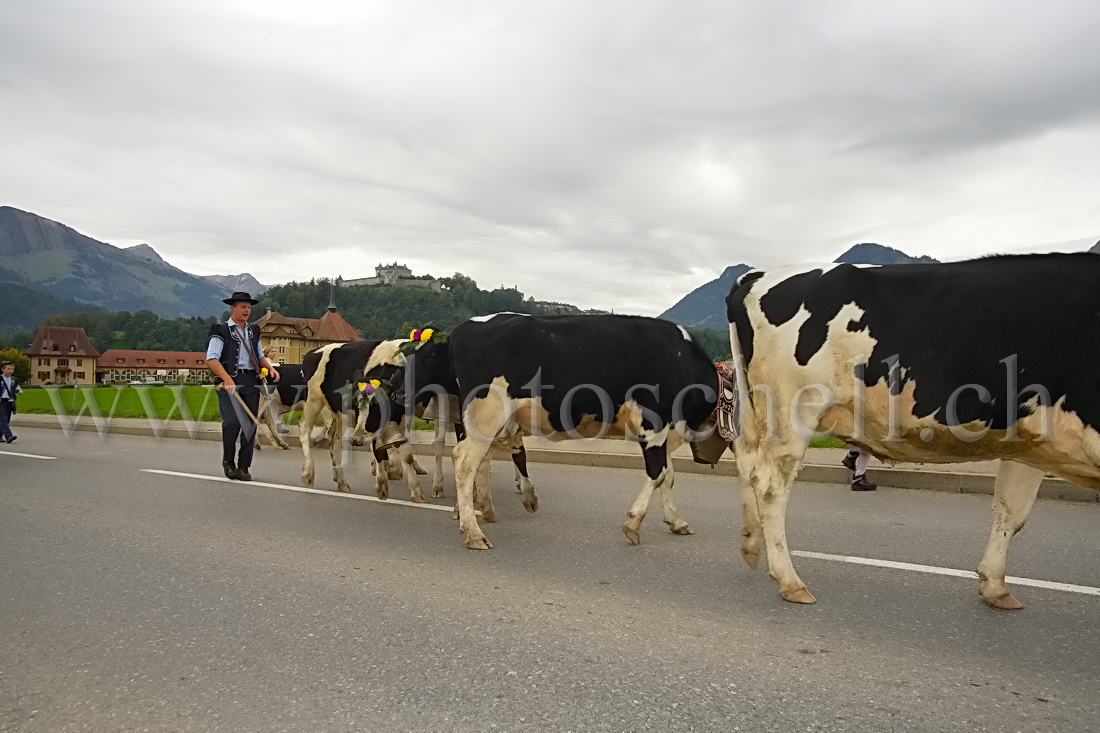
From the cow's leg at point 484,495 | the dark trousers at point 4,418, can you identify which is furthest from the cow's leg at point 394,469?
the dark trousers at point 4,418

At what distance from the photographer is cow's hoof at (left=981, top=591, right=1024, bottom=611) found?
→ 4137 millimetres

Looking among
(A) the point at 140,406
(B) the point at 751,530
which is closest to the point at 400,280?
(A) the point at 140,406

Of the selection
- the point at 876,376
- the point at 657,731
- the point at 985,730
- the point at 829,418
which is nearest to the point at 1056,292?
the point at 876,376

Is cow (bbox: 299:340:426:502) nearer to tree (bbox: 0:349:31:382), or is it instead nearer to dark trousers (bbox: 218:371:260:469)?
dark trousers (bbox: 218:371:260:469)

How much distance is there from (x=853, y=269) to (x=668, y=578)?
2242mm

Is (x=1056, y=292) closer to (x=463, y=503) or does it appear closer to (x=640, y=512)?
(x=640, y=512)

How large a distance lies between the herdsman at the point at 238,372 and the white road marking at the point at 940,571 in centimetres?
666

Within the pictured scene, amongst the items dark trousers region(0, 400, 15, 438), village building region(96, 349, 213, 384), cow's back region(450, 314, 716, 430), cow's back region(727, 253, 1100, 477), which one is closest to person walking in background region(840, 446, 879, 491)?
cow's back region(450, 314, 716, 430)

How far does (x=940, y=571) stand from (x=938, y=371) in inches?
68.4

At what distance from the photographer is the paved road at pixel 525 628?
294 centimetres

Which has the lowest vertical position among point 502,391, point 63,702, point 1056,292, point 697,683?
point 63,702

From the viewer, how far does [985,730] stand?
8.97 ft

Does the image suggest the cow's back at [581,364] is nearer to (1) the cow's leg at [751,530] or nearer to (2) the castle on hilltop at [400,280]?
(1) the cow's leg at [751,530]

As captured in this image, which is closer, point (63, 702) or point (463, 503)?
point (63, 702)
